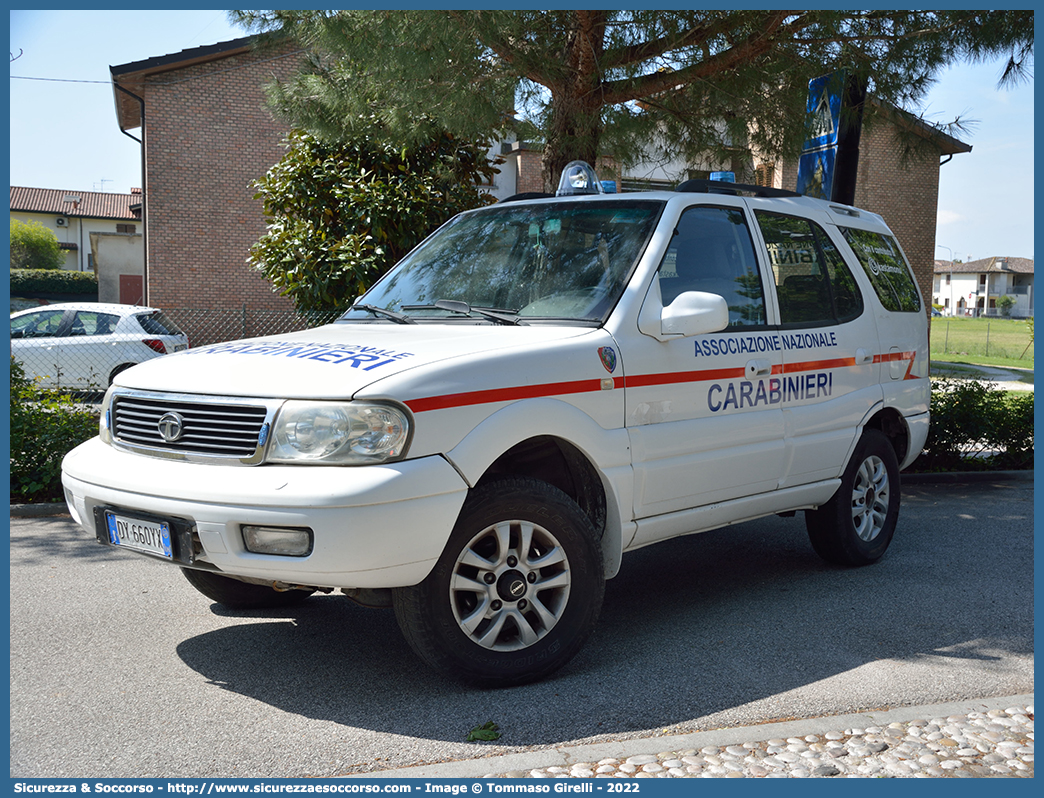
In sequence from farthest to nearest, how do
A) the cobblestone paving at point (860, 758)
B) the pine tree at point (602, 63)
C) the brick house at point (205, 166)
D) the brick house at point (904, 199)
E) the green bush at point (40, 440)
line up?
the brick house at point (904, 199) < the brick house at point (205, 166) < the green bush at point (40, 440) < the pine tree at point (602, 63) < the cobblestone paving at point (860, 758)

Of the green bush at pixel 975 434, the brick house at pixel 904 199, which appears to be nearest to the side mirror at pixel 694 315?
the green bush at pixel 975 434

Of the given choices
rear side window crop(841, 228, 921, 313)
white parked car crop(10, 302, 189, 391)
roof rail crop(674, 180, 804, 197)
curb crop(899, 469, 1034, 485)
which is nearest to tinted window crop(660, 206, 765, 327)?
roof rail crop(674, 180, 804, 197)

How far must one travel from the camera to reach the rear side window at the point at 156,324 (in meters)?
14.6

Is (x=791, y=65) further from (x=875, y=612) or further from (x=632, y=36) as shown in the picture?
(x=875, y=612)

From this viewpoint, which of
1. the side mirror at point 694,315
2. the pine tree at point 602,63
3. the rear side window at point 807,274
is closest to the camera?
the side mirror at point 694,315

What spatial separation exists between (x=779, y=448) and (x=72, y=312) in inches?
503

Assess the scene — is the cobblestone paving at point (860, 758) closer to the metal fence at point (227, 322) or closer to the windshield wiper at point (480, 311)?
the windshield wiper at point (480, 311)

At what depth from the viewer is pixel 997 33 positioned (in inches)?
293

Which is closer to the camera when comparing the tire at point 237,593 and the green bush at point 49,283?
the tire at point 237,593

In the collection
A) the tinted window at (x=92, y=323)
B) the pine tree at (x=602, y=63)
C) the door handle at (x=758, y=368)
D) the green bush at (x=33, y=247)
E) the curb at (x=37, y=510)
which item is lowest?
the curb at (x=37, y=510)

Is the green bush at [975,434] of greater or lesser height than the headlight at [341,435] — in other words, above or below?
below

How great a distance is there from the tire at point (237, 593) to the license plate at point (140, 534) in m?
0.87

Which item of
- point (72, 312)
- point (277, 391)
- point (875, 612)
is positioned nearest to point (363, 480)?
point (277, 391)

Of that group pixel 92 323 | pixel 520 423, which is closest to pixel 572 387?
pixel 520 423
